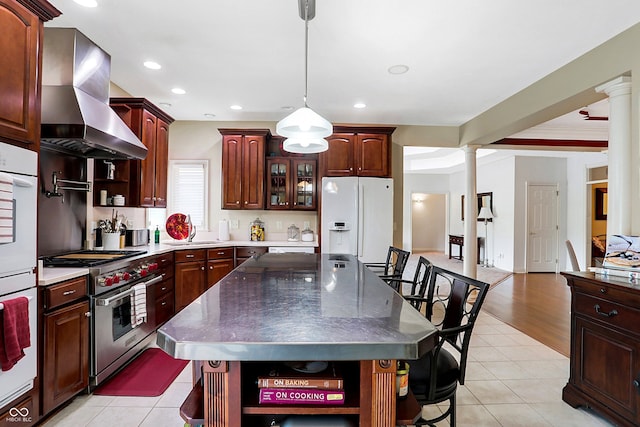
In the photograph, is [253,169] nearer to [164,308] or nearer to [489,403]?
[164,308]

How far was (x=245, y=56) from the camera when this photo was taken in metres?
2.99

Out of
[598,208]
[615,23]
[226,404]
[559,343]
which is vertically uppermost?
[615,23]

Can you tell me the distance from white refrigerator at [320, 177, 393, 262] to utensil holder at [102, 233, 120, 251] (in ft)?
7.79

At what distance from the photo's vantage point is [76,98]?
7.99 ft

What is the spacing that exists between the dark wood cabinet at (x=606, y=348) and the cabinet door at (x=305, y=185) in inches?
126

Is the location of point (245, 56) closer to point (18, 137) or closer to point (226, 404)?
point (18, 137)

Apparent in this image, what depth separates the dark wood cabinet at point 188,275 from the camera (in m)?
3.89

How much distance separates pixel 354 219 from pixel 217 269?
6.28 ft

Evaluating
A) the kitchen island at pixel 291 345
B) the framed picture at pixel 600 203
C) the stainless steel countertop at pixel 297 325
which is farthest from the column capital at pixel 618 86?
the framed picture at pixel 600 203

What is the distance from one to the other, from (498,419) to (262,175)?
12.2 ft

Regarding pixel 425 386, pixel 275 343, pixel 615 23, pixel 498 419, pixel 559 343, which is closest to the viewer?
pixel 275 343

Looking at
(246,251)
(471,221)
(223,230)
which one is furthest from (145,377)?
(471,221)

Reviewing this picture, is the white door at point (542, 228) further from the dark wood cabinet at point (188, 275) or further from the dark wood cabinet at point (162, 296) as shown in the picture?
the dark wood cabinet at point (162, 296)

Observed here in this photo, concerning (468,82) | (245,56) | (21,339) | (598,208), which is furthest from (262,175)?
(598,208)
